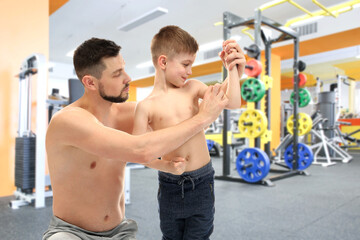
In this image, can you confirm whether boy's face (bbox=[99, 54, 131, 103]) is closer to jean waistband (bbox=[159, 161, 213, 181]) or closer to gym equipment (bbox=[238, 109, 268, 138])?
jean waistband (bbox=[159, 161, 213, 181])

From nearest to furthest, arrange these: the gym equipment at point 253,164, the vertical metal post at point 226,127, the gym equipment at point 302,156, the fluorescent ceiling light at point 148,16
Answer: the gym equipment at point 253,164, the vertical metal post at point 226,127, the gym equipment at point 302,156, the fluorescent ceiling light at point 148,16

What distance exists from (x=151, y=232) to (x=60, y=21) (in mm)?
6547

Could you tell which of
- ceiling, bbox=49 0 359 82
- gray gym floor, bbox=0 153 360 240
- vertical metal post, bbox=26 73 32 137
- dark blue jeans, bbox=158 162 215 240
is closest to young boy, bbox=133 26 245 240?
dark blue jeans, bbox=158 162 215 240

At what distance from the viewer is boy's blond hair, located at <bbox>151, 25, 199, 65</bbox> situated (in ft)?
3.16

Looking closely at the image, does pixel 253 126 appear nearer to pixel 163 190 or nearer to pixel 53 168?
pixel 163 190

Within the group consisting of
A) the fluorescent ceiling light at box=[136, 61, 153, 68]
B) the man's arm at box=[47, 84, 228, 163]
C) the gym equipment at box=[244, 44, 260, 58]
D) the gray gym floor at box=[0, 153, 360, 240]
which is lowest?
the gray gym floor at box=[0, 153, 360, 240]

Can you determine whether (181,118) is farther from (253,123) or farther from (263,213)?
(253,123)

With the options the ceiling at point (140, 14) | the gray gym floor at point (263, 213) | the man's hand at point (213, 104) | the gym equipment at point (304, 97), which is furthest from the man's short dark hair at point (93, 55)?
the ceiling at point (140, 14)

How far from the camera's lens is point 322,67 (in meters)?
10.9

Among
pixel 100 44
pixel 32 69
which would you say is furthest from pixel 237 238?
pixel 32 69

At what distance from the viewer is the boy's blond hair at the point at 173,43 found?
964 mm

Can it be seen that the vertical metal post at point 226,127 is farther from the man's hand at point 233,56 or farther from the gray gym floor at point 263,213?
the man's hand at point 233,56

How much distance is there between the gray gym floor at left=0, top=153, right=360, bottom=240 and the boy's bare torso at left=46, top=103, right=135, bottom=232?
42.7 inches

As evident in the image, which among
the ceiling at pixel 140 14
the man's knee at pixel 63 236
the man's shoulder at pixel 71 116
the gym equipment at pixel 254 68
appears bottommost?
the man's knee at pixel 63 236
